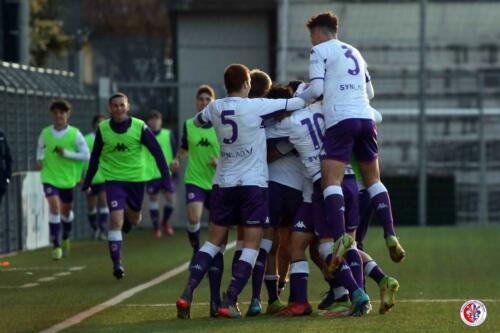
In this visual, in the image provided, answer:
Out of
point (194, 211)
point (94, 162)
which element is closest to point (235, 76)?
point (94, 162)

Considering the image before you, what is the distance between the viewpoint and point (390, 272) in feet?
54.5

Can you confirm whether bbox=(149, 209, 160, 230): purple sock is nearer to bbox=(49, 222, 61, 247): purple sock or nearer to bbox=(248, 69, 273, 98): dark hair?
bbox=(49, 222, 61, 247): purple sock

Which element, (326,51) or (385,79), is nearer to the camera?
→ (326,51)

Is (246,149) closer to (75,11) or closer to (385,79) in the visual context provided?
(385,79)

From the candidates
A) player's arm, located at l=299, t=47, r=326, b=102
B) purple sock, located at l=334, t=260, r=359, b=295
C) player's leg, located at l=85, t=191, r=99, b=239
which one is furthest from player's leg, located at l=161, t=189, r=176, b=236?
purple sock, located at l=334, t=260, r=359, b=295

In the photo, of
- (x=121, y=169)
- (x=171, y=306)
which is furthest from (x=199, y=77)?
(x=171, y=306)

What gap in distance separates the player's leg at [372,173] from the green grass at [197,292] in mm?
711

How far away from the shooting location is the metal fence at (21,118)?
860 inches

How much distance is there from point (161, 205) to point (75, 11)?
25.7m

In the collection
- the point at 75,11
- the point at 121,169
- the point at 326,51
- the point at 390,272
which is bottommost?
the point at 390,272

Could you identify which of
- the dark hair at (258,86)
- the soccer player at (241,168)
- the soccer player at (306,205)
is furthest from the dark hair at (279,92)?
the soccer player at (241,168)

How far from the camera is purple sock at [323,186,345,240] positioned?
38.3 feet

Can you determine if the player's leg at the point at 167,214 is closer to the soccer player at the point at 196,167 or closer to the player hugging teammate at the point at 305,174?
the soccer player at the point at 196,167

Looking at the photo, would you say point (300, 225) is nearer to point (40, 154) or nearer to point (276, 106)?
point (276, 106)
